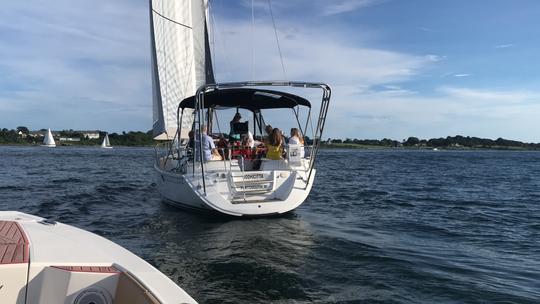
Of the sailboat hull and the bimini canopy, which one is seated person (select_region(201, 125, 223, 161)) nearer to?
the sailboat hull

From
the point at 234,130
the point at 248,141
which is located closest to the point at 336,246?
the point at 248,141

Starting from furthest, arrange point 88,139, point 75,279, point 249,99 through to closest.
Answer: point 88,139 < point 249,99 < point 75,279

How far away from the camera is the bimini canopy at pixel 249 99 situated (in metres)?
12.5

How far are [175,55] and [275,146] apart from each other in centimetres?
879

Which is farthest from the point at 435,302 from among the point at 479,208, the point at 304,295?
the point at 479,208

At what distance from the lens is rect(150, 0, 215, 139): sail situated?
60.1 ft

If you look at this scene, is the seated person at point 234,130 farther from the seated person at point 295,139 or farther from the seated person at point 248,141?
the seated person at point 295,139

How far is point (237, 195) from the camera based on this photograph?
36.2 ft

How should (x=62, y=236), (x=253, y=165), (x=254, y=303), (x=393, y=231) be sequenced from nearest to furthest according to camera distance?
1. (x=62, y=236)
2. (x=254, y=303)
3. (x=393, y=231)
4. (x=253, y=165)

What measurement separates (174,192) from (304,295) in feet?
23.9

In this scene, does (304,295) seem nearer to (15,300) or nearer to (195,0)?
(15,300)

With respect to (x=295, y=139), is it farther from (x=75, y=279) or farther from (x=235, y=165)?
(x=75, y=279)

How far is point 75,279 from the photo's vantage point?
3.39 metres

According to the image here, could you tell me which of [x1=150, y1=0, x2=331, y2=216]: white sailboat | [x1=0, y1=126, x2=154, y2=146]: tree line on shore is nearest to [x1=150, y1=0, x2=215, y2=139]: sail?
[x1=150, y1=0, x2=331, y2=216]: white sailboat
